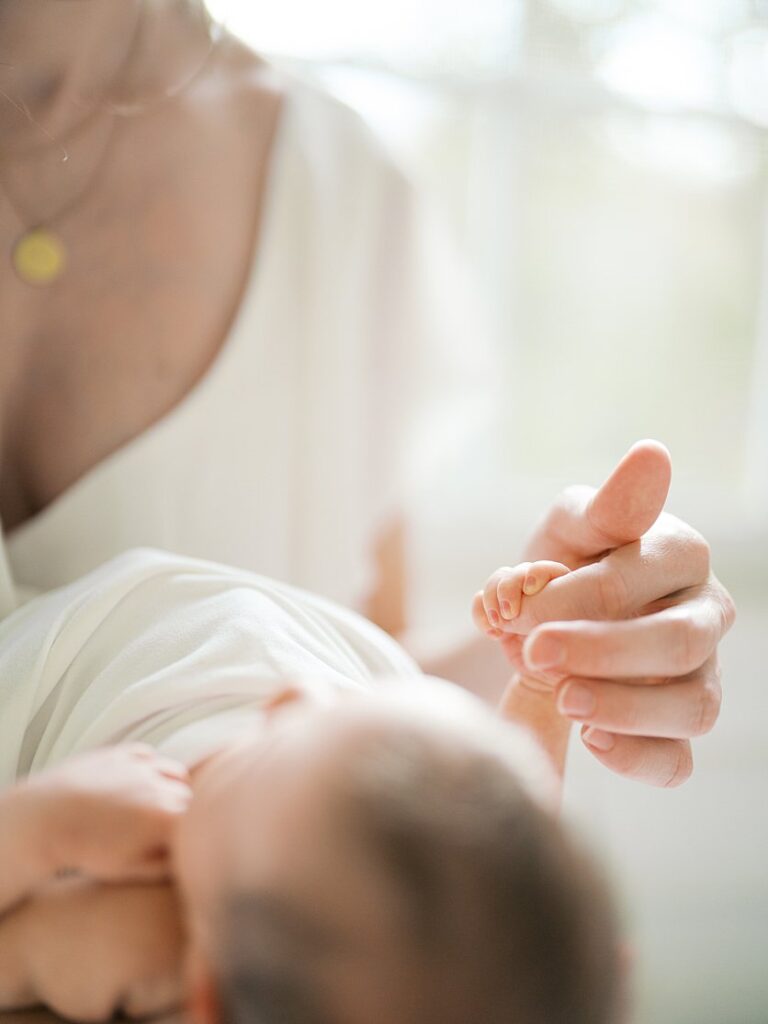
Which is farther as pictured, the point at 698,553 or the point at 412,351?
the point at 412,351

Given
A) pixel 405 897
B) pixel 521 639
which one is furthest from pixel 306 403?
pixel 405 897

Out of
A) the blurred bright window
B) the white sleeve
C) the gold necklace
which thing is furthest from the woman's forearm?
the blurred bright window

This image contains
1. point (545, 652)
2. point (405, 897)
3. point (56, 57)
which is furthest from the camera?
point (56, 57)

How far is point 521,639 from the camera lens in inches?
24.9

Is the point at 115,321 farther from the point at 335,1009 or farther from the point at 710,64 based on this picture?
the point at 710,64

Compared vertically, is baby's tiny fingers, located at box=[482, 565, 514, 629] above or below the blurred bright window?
below

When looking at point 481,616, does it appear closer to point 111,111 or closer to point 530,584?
point 530,584

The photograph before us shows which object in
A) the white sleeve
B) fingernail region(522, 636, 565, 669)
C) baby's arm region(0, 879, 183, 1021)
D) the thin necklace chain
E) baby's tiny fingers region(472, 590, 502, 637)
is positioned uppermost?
the thin necklace chain

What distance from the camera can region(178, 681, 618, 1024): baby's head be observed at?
392mm

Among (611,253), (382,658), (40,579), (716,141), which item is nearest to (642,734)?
(382,658)

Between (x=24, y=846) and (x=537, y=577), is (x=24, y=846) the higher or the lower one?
the lower one

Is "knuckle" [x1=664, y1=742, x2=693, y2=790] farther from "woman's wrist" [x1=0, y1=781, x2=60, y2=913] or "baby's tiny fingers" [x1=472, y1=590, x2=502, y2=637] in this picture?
"woman's wrist" [x1=0, y1=781, x2=60, y2=913]

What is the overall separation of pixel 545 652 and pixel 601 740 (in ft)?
0.37

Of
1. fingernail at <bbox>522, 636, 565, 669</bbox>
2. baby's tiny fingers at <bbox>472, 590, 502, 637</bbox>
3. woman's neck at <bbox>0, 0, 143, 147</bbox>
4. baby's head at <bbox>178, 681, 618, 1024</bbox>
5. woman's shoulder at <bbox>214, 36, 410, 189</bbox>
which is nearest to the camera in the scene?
baby's head at <bbox>178, 681, 618, 1024</bbox>
